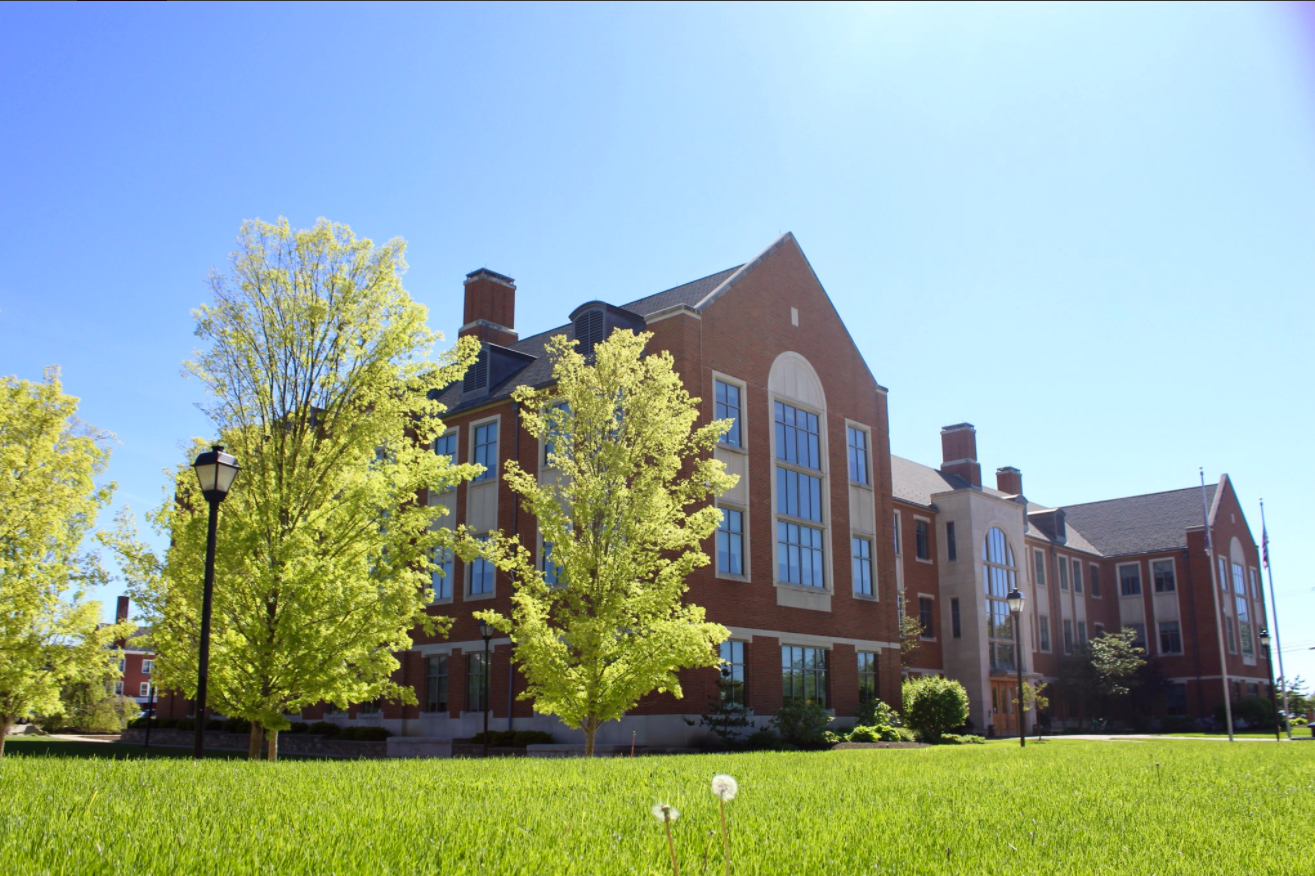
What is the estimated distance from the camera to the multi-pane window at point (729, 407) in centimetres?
2966

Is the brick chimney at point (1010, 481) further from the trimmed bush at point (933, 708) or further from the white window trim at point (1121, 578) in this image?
the trimmed bush at point (933, 708)

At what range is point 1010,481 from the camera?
60094mm

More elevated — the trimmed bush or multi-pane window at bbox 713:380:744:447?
multi-pane window at bbox 713:380:744:447

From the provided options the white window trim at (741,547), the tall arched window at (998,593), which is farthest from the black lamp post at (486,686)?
the tall arched window at (998,593)

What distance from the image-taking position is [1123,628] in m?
58.9

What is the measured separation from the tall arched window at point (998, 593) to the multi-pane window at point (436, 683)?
88.9 ft

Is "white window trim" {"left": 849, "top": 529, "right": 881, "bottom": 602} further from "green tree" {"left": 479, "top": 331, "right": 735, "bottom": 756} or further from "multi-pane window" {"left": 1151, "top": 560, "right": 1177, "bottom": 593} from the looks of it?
"multi-pane window" {"left": 1151, "top": 560, "right": 1177, "bottom": 593}

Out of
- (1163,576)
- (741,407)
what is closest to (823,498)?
(741,407)

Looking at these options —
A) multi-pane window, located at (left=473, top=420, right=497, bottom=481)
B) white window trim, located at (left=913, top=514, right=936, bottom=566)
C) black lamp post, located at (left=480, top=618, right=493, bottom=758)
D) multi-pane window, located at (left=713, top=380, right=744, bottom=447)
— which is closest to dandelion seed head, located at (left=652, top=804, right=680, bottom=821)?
black lamp post, located at (left=480, top=618, right=493, bottom=758)

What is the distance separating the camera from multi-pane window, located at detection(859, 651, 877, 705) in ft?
110

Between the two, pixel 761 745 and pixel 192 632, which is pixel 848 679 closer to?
pixel 761 745

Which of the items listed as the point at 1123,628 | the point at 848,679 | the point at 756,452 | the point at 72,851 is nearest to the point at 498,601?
the point at 756,452

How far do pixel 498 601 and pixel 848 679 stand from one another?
38.8 feet

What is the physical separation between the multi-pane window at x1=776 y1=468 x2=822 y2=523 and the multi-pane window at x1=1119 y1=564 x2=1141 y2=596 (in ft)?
122
